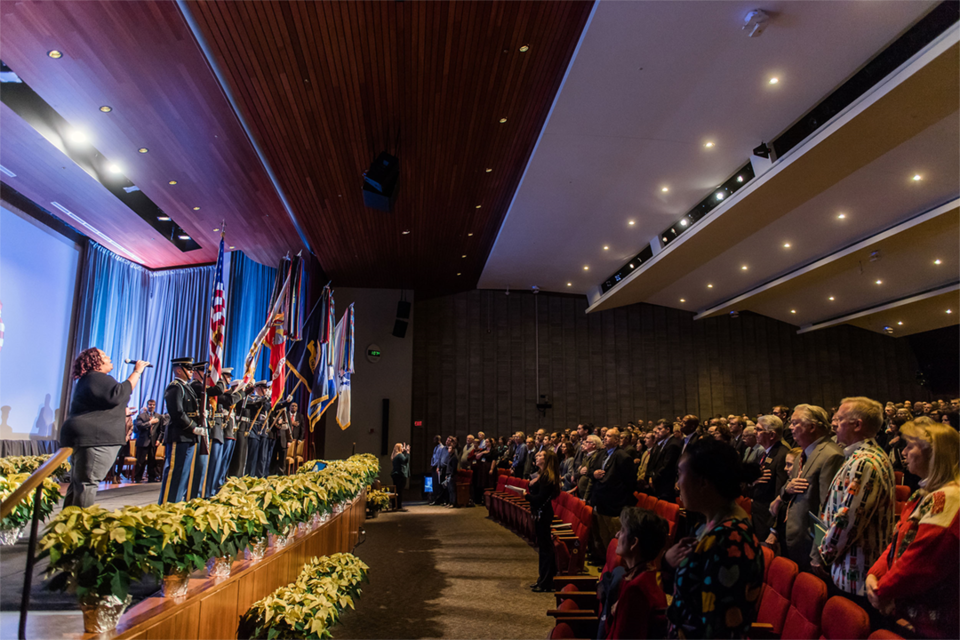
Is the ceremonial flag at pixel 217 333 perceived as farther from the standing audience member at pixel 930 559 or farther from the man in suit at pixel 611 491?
the standing audience member at pixel 930 559

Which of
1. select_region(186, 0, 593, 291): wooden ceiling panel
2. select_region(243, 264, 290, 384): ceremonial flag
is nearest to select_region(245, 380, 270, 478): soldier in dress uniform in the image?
select_region(243, 264, 290, 384): ceremonial flag

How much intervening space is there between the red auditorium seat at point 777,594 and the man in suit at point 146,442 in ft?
35.9

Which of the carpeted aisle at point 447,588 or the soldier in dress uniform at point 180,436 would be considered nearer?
the carpeted aisle at point 447,588

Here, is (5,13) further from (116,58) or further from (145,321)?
(145,321)

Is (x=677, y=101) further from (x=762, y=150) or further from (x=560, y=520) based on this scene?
(x=560, y=520)

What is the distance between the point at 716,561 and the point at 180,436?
5.04 meters

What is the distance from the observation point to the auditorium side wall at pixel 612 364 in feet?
61.0

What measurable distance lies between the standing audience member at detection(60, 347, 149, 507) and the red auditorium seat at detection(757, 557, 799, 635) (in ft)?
12.4

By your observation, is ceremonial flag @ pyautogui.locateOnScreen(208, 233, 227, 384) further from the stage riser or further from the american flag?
the stage riser

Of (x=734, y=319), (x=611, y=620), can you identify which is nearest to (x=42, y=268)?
(x=611, y=620)

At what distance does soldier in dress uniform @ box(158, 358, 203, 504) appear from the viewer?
5.31 m

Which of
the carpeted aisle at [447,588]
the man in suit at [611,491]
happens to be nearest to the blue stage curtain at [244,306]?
the carpeted aisle at [447,588]

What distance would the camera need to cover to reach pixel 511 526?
9.42 m

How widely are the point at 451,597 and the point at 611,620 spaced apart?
3.50 m
